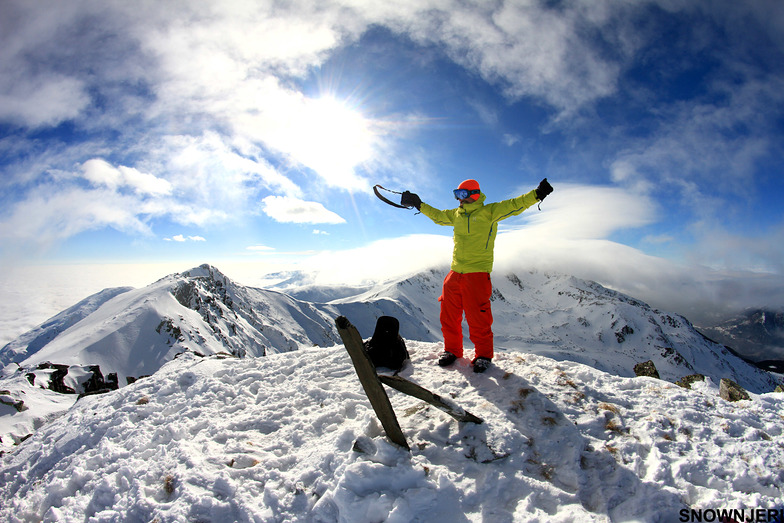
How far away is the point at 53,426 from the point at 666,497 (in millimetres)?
11574

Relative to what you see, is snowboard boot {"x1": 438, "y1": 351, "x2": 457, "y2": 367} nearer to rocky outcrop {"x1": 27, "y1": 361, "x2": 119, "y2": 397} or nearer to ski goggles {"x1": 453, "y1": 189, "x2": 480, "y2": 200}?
ski goggles {"x1": 453, "y1": 189, "x2": 480, "y2": 200}

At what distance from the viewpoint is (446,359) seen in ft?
22.9

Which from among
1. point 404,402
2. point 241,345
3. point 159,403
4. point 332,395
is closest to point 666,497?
point 404,402

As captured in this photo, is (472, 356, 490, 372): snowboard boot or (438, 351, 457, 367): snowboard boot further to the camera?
(438, 351, 457, 367): snowboard boot

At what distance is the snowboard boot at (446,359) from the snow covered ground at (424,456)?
0.98ft

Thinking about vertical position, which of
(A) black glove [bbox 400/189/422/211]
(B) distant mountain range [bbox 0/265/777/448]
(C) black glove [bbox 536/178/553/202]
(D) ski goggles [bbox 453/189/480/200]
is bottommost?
(B) distant mountain range [bbox 0/265/777/448]

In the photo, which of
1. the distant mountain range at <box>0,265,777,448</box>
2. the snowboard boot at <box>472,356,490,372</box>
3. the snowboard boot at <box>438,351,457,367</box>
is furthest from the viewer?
the distant mountain range at <box>0,265,777,448</box>

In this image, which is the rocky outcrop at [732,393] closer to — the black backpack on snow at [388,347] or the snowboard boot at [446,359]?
the snowboard boot at [446,359]

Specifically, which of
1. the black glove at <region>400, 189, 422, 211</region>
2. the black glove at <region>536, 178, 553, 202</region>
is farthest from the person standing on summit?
the black glove at <region>400, 189, 422, 211</region>

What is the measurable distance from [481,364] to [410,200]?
4136 millimetres

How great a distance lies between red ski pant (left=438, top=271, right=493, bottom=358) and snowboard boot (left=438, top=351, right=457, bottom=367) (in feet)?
0.89

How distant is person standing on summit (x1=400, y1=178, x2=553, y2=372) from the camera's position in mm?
6602

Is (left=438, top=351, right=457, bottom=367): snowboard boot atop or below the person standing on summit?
below

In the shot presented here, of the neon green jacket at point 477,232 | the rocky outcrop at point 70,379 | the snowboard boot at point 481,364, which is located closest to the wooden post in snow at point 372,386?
the snowboard boot at point 481,364
